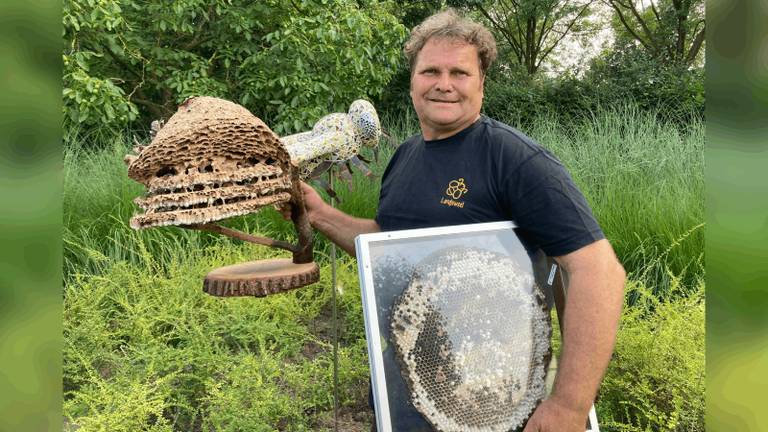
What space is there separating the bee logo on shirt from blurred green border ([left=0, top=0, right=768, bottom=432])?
1.33 metres

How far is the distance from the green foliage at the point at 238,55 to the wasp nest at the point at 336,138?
13.3 ft

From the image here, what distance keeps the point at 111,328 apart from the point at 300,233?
9.04 ft

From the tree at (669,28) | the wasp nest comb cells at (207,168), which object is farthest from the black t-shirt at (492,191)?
the tree at (669,28)

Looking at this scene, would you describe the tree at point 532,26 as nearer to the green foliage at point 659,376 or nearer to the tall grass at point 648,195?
the tall grass at point 648,195

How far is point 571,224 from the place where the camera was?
1.58 metres

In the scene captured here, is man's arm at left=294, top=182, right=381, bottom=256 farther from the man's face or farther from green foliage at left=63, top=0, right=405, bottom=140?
green foliage at left=63, top=0, right=405, bottom=140

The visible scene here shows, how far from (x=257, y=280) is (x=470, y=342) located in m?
0.73

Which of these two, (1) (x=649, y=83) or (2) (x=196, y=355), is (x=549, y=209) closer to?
(2) (x=196, y=355)

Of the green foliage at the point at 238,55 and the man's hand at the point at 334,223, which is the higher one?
the green foliage at the point at 238,55

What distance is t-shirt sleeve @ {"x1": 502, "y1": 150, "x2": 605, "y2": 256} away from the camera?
1.57 metres
